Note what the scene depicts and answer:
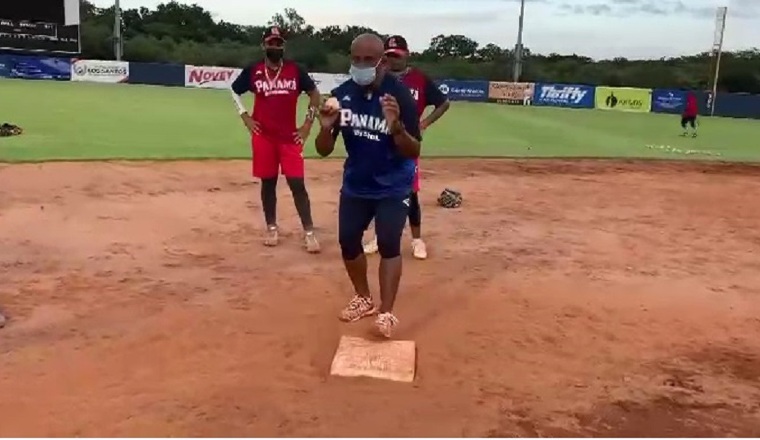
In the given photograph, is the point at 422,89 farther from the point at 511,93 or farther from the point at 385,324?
the point at 511,93

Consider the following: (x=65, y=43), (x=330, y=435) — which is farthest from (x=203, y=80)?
(x=330, y=435)

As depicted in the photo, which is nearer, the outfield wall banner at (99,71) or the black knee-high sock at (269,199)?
the black knee-high sock at (269,199)

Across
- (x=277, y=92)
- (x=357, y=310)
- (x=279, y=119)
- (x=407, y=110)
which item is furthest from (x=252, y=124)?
(x=407, y=110)

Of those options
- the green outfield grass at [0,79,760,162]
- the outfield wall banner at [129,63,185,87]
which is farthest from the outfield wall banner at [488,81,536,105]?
the outfield wall banner at [129,63,185,87]

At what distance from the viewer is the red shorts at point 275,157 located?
25.2ft

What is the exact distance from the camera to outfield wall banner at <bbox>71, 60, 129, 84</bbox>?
41.0m

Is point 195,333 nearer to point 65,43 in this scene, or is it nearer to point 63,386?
point 63,386

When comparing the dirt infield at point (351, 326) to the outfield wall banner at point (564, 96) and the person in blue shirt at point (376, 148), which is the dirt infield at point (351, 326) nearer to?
the person in blue shirt at point (376, 148)

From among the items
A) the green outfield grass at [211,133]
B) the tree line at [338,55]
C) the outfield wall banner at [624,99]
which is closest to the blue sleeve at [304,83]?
the green outfield grass at [211,133]

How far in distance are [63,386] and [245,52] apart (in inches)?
2187

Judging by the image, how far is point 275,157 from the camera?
7.76 m

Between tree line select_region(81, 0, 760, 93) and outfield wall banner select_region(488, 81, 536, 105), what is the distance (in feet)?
36.0

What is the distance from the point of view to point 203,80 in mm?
43562

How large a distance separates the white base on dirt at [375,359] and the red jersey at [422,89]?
2.77m
